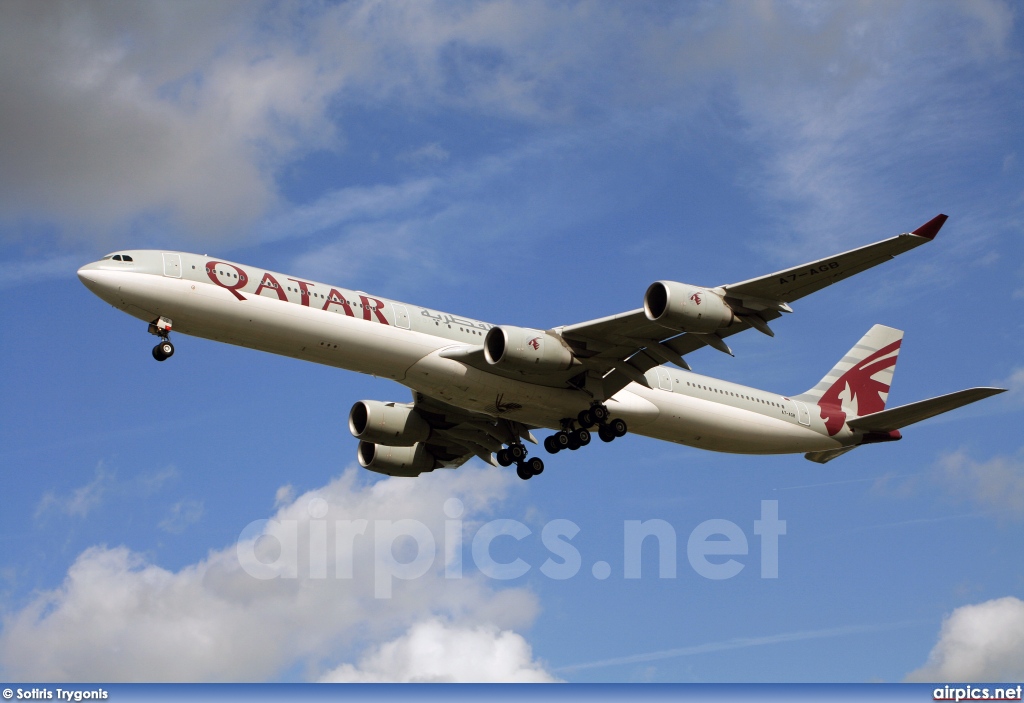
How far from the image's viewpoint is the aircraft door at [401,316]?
35531mm

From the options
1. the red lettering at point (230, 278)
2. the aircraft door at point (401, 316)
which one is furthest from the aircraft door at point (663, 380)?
the red lettering at point (230, 278)

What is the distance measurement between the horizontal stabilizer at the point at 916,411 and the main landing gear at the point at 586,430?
10600mm

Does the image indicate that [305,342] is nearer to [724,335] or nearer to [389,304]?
[389,304]

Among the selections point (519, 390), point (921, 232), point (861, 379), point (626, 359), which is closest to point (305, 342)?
point (519, 390)

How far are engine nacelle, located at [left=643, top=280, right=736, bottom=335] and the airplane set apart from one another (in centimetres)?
4

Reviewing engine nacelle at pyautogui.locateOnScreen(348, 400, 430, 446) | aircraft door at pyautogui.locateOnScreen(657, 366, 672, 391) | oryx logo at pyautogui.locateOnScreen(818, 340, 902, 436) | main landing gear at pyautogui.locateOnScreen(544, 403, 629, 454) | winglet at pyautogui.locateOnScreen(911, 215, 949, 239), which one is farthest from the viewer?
Result: oryx logo at pyautogui.locateOnScreen(818, 340, 902, 436)

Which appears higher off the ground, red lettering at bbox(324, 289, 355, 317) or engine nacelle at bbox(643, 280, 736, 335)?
red lettering at bbox(324, 289, 355, 317)

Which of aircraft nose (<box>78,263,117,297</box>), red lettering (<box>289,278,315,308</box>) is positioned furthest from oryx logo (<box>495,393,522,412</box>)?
aircraft nose (<box>78,263,117,297</box>)

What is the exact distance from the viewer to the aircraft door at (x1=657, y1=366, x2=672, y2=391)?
40.2 meters

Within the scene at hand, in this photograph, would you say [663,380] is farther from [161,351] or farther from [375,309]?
[161,351]

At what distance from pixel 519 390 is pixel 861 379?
60.4 ft

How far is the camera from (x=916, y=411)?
4088 cm

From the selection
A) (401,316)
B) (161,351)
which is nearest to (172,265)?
(161,351)

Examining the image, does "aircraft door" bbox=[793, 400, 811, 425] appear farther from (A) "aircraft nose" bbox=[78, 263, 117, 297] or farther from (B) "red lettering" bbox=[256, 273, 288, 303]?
(A) "aircraft nose" bbox=[78, 263, 117, 297]
